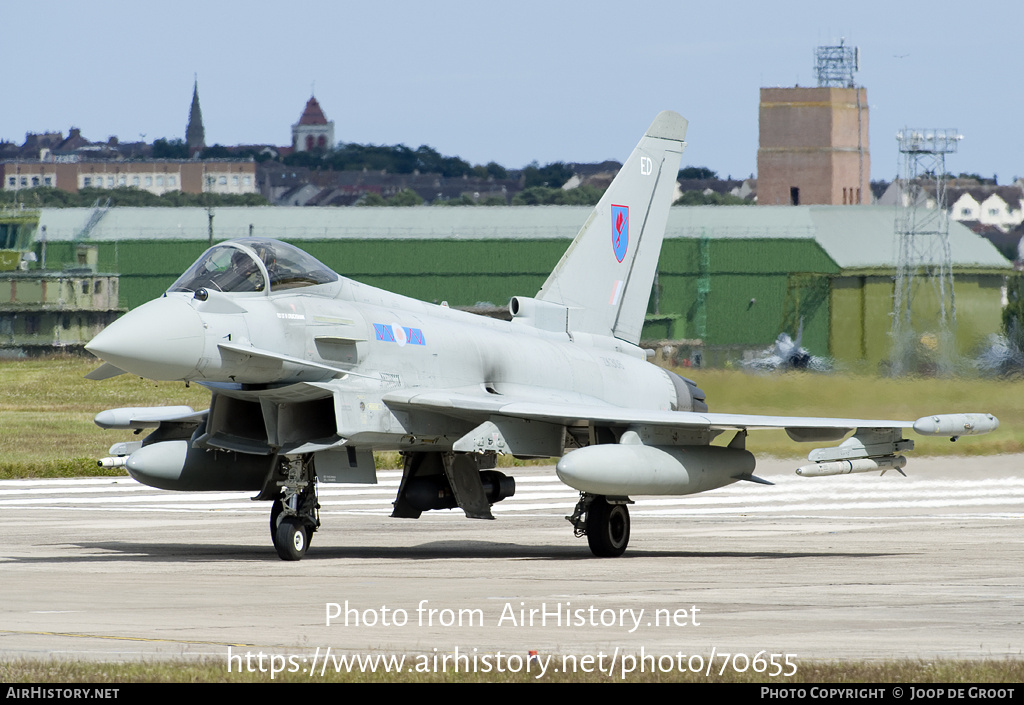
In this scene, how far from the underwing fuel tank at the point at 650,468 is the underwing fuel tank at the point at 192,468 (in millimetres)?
3993

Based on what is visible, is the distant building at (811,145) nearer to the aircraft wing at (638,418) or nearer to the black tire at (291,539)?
the aircraft wing at (638,418)

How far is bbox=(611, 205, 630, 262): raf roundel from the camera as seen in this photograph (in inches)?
790

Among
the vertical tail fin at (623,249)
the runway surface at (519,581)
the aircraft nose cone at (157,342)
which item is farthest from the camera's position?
the vertical tail fin at (623,249)

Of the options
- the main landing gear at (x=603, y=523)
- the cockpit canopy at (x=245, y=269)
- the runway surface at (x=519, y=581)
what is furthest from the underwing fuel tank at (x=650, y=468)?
the cockpit canopy at (x=245, y=269)

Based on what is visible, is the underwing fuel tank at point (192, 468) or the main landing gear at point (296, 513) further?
the underwing fuel tank at point (192, 468)

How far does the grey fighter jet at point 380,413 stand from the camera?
14984mm

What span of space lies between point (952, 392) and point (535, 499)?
1030 centimetres

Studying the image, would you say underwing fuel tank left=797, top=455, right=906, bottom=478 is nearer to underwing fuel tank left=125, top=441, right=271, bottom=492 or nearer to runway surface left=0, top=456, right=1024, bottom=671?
runway surface left=0, top=456, right=1024, bottom=671

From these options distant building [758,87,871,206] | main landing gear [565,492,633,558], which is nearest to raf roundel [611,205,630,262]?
main landing gear [565,492,633,558]

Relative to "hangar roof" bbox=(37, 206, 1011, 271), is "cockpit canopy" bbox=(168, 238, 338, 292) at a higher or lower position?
lower

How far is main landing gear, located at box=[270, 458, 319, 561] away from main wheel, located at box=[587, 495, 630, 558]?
10.3 ft
